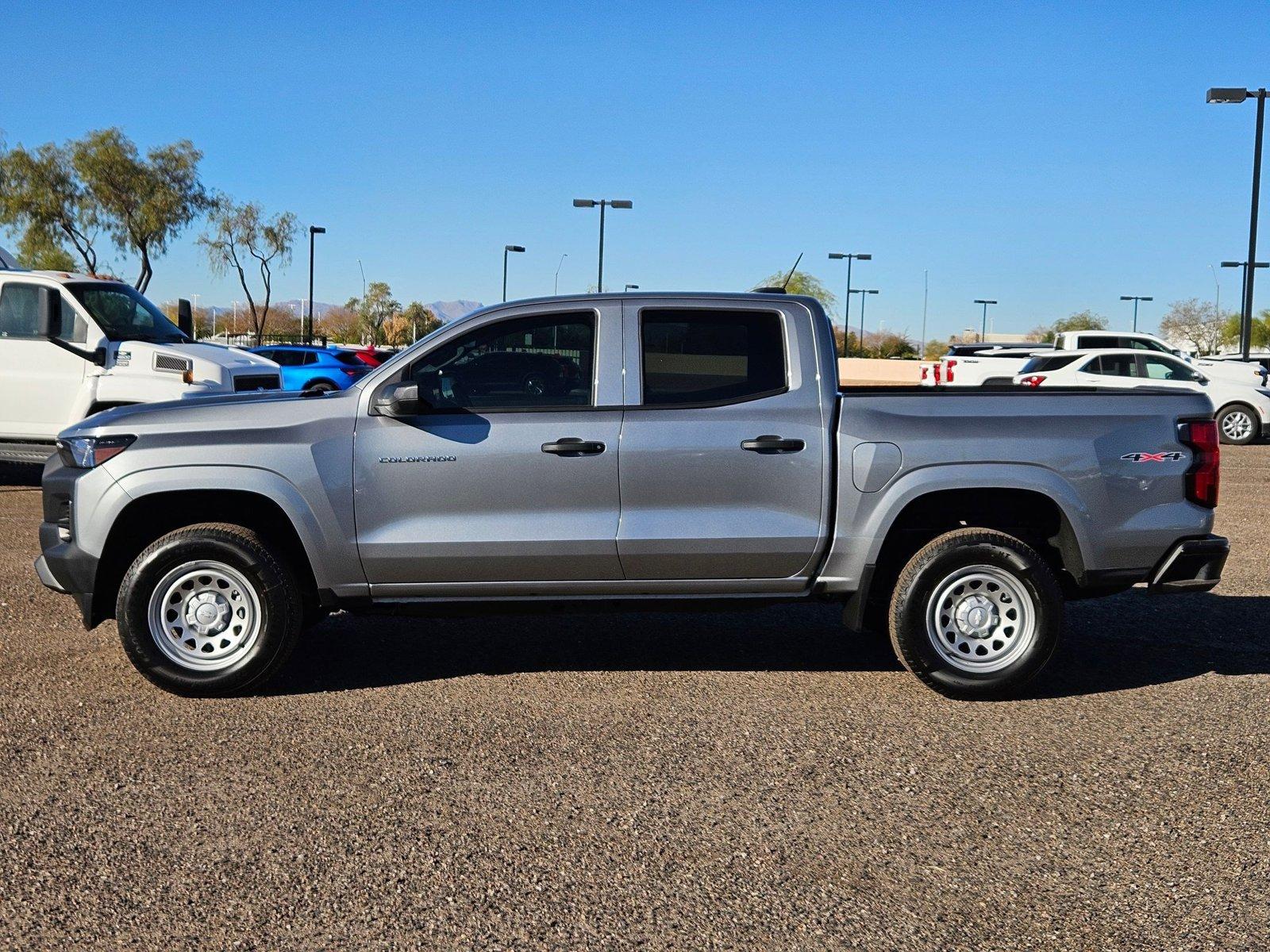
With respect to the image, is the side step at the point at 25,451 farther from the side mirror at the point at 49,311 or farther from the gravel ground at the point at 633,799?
the gravel ground at the point at 633,799

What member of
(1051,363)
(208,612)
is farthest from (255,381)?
(1051,363)

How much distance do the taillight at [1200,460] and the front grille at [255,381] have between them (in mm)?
9593

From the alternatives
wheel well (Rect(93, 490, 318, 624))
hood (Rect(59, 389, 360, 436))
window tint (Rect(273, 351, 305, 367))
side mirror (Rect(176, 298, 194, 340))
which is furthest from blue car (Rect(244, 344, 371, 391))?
hood (Rect(59, 389, 360, 436))

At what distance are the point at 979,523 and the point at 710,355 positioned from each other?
62.8 inches

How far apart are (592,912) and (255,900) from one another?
101cm

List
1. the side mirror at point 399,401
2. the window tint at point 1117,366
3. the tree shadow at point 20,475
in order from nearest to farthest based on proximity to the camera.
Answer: the side mirror at point 399,401, the tree shadow at point 20,475, the window tint at point 1117,366

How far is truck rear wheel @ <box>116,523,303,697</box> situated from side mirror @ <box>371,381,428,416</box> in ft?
2.79

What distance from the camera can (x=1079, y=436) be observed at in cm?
612

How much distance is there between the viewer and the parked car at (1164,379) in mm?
22234

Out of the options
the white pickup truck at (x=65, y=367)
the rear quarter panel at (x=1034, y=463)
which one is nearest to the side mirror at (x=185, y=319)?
the white pickup truck at (x=65, y=367)

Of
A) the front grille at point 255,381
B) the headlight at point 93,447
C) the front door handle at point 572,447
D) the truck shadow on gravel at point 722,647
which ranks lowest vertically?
the truck shadow on gravel at point 722,647

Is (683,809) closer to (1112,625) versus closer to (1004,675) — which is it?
(1004,675)

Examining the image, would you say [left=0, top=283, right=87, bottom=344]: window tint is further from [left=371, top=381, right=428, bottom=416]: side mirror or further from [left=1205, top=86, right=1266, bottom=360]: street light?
[left=1205, top=86, right=1266, bottom=360]: street light

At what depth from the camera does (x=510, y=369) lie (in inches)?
244
